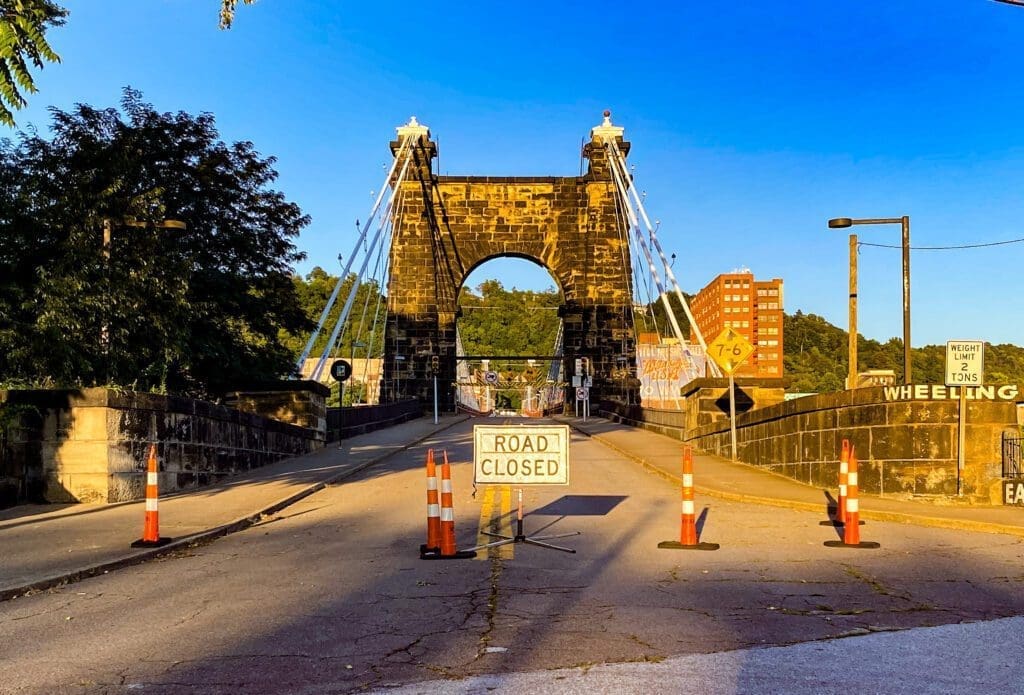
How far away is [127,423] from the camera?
1187 cm

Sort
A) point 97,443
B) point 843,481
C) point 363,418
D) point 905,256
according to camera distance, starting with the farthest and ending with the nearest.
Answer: point 363,418
point 905,256
point 97,443
point 843,481

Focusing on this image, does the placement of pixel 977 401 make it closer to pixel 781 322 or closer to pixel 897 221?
pixel 897 221

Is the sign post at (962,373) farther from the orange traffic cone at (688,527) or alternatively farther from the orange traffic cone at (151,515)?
the orange traffic cone at (151,515)

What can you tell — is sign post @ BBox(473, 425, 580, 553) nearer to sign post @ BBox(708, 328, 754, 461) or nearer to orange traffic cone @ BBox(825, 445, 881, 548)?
orange traffic cone @ BBox(825, 445, 881, 548)

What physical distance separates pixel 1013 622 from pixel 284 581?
16.7 feet

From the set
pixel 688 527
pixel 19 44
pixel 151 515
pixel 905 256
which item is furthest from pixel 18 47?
pixel 905 256

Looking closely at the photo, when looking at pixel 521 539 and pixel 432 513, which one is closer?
pixel 432 513

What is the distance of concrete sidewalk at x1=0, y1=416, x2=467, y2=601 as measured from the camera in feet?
24.7

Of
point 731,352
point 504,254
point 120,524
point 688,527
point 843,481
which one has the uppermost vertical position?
point 504,254

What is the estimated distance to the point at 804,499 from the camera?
11758 mm

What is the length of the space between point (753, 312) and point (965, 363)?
131 meters

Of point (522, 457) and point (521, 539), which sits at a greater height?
point (522, 457)

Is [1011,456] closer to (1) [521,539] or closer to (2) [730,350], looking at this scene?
(2) [730,350]

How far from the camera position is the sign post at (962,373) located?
11.0 metres
